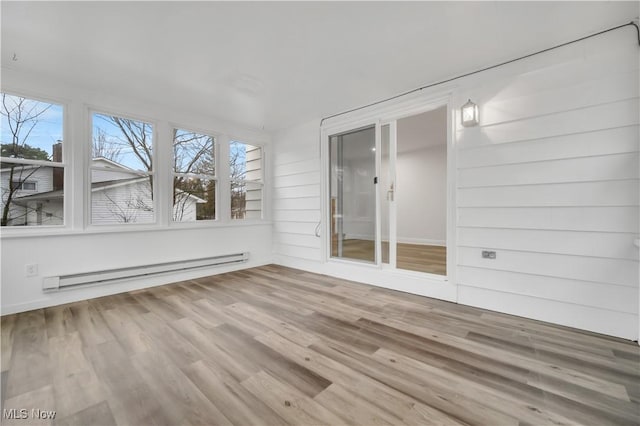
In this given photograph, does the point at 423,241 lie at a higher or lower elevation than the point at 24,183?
lower

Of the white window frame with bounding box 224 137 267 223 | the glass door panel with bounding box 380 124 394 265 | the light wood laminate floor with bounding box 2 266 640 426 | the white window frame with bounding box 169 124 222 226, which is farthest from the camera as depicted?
the white window frame with bounding box 224 137 267 223

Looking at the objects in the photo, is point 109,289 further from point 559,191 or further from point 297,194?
point 559,191

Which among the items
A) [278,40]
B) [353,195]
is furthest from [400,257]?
[278,40]

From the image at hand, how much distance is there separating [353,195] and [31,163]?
3750 millimetres

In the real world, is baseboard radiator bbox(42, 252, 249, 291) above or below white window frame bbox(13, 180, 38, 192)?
below

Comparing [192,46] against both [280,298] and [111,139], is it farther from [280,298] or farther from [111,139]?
[280,298]

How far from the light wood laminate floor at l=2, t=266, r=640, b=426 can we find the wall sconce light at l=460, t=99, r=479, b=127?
6.26 feet

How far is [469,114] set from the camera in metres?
2.74

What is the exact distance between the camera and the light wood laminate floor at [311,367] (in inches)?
53.4

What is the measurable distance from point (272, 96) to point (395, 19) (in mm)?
1829

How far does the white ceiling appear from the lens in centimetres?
197

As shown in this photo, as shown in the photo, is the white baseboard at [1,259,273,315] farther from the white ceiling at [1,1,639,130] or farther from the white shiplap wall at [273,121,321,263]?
the white ceiling at [1,1,639,130]

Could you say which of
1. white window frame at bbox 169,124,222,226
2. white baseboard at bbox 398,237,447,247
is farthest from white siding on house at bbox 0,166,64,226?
white baseboard at bbox 398,237,447,247

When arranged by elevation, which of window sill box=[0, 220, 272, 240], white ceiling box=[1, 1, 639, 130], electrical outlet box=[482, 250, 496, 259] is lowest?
electrical outlet box=[482, 250, 496, 259]
